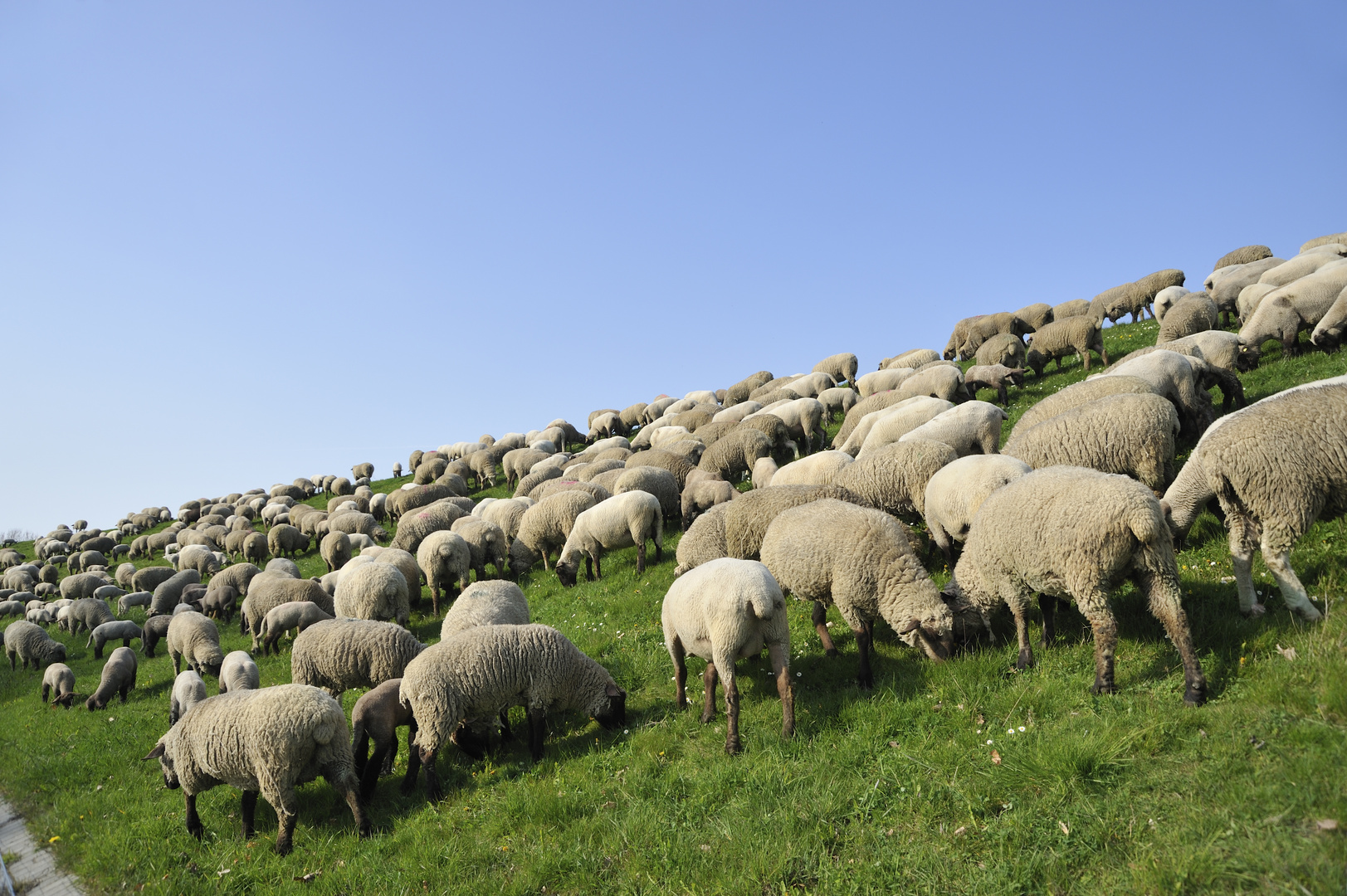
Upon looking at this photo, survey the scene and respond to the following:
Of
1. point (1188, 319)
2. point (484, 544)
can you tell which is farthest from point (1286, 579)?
point (484, 544)

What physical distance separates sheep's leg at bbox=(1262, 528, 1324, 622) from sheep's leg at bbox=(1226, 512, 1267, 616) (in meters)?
0.20

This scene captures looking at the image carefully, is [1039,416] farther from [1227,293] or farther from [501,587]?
[1227,293]

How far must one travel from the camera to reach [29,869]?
879cm

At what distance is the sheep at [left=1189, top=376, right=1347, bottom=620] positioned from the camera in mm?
6484

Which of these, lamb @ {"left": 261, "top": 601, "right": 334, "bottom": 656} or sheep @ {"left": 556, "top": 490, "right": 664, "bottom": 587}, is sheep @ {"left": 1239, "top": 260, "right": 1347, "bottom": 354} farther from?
lamb @ {"left": 261, "top": 601, "right": 334, "bottom": 656}

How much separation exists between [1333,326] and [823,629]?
48.1 feet

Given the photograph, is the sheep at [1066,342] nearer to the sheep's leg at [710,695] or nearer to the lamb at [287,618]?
the sheep's leg at [710,695]

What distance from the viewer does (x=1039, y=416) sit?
12.4 metres

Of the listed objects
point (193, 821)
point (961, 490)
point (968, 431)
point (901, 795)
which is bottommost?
point (193, 821)

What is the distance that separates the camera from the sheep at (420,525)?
69.8ft

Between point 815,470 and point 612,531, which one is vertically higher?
point 815,470

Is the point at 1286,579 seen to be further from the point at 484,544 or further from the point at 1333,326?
the point at 484,544

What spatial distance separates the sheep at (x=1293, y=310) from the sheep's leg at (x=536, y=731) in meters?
17.5

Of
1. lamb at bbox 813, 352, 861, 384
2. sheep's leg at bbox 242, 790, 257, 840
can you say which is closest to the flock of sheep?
sheep's leg at bbox 242, 790, 257, 840
